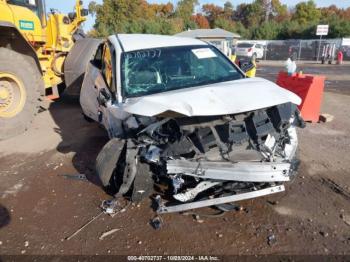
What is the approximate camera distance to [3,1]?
6.21m

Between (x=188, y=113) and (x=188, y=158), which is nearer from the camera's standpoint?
(x=188, y=113)

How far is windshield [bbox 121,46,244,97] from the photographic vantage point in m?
4.21

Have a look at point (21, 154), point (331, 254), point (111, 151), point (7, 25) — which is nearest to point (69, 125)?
point (21, 154)

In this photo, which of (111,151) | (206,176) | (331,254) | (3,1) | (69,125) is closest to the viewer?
(331,254)

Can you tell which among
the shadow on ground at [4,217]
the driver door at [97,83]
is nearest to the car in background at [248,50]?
the driver door at [97,83]

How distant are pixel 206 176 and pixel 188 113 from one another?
2.20 feet

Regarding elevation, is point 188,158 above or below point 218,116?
below

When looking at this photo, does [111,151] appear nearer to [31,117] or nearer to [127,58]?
[127,58]

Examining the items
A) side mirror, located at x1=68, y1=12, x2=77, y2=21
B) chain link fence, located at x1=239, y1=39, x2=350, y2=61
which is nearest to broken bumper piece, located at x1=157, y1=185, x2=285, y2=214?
side mirror, located at x1=68, y1=12, x2=77, y2=21

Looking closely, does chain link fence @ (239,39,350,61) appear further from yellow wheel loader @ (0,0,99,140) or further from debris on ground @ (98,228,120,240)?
debris on ground @ (98,228,120,240)

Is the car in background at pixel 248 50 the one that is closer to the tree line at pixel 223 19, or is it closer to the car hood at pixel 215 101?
the tree line at pixel 223 19

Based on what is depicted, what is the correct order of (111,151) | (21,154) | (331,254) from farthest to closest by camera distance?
(21,154) < (111,151) < (331,254)

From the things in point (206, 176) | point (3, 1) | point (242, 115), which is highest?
point (3, 1)

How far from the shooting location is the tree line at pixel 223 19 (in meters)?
50.6
